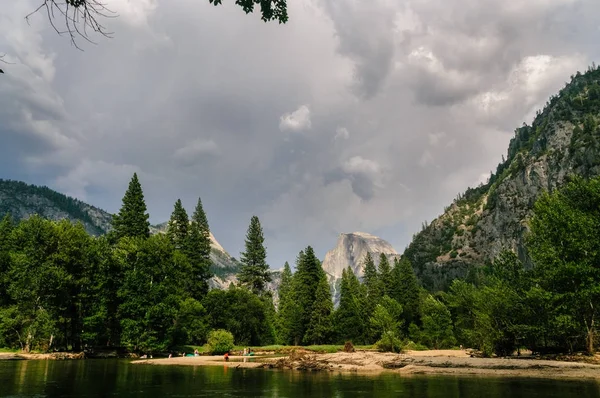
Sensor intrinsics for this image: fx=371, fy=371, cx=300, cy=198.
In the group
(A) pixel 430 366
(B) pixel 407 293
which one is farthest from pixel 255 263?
(A) pixel 430 366

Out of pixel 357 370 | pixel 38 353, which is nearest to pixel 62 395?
pixel 357 370

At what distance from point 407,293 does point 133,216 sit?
246 ft

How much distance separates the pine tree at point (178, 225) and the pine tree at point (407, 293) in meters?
59.6

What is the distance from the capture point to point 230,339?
2586 inches

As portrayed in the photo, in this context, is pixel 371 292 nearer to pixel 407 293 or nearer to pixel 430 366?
pixel 407 293

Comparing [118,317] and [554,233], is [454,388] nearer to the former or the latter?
[554,233]

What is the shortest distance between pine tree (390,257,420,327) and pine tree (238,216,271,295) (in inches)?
1454

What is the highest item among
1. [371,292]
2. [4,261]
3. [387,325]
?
[4,261]

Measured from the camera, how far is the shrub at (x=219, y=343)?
6450 cm

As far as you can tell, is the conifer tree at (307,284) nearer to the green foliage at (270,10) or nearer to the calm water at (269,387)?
the calm water at (269,387)

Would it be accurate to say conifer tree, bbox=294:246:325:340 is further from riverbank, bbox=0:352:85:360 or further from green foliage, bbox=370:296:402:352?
riverbank, bbox=0:352:85:360

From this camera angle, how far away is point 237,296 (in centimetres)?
7938

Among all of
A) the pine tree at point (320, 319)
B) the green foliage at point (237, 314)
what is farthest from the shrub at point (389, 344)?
the green foliage at point (237, 314)

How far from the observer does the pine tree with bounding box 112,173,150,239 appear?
7788 cm
